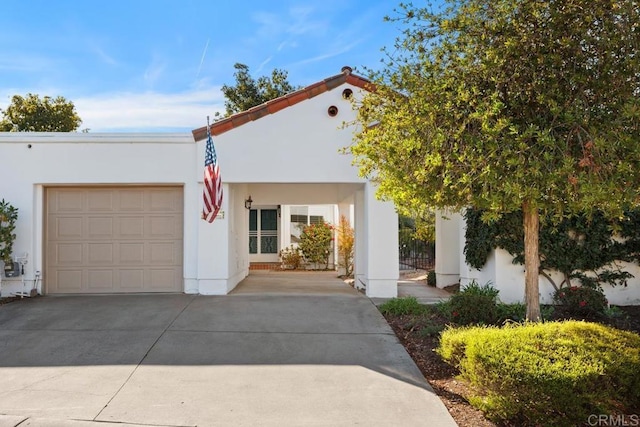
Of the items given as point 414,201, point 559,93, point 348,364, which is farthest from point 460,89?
point 348,364

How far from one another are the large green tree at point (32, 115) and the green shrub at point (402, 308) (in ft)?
71.3

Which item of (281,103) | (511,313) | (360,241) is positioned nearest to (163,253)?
(281,103)

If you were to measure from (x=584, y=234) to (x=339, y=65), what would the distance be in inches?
240

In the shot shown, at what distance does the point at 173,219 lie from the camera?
1052 cm

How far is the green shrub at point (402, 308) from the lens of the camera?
8.35m

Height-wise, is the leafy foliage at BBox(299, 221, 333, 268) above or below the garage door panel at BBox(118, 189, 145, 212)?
below

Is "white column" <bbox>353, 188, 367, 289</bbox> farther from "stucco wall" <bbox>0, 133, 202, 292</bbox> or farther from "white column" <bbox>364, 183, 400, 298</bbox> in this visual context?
"stucco wall" <bbox>0, 133, 202, 292</bbox>

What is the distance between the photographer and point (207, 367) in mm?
5668

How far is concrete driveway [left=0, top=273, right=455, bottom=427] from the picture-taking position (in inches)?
175

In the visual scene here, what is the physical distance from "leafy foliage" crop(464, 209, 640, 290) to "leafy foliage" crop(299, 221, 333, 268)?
29.9ft

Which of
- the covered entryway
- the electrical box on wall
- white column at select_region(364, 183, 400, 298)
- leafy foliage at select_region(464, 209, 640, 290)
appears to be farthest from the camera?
the covered entryway

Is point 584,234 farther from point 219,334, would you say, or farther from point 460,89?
point 219,334

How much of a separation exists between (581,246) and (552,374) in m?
6.18

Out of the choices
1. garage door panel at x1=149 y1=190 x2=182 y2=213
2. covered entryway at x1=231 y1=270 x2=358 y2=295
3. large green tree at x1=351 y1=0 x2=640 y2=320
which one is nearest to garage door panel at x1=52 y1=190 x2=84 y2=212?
garage door panel at x1=149 y1=190 x2=182 y2=213
